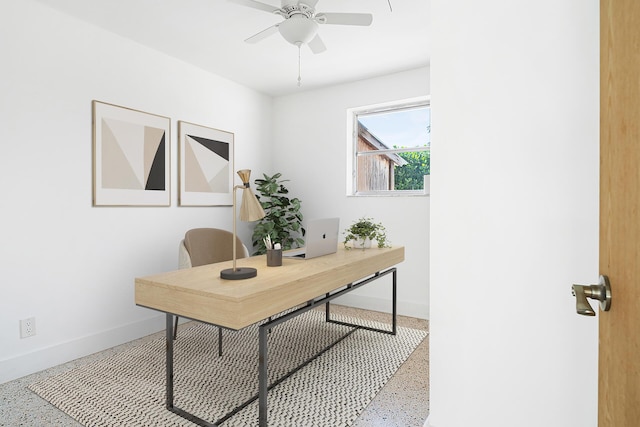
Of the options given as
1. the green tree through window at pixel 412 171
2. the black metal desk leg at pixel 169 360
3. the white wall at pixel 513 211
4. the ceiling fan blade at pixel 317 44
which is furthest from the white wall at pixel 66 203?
the white wall at pixel 513 211

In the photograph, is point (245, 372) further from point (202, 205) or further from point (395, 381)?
point (202, 205)

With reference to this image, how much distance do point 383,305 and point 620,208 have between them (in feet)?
10.9

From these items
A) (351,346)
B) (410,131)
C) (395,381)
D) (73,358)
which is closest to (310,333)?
(351,346)

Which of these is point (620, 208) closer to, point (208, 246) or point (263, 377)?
point (263, 377)

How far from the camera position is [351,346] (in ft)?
9.25

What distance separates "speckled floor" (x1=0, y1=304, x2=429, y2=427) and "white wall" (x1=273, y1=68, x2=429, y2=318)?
1.25 meters

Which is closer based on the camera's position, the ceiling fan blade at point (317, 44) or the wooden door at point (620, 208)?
the wooden door at point (620, 208)

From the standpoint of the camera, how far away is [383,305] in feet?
12.5

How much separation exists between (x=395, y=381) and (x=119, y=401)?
162 centimetres

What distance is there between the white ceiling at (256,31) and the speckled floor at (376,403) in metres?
2.46

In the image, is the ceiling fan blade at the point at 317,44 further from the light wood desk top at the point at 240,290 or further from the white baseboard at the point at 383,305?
the white baseboard at the point at 383,305

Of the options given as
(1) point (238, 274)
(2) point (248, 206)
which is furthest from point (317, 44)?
(1) point (238, 274)

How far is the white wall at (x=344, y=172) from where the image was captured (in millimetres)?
3633

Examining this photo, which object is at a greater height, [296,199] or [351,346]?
[296,199]
